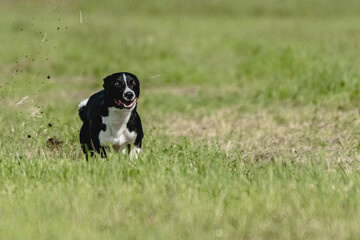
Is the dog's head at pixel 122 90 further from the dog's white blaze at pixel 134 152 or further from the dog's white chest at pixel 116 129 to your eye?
the dog's white blaze at pixel 134 152

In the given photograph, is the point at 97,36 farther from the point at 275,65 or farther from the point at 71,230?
the point at 71,230

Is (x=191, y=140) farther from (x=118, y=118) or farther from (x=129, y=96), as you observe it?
(x=129, y=96)

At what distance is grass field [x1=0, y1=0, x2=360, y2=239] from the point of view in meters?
4.39

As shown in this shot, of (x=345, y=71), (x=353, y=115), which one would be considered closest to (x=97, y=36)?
(x=345, y=71)

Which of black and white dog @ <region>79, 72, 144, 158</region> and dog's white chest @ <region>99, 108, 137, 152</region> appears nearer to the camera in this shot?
black and white dog @ <region>79, 72, 144, 158</region>

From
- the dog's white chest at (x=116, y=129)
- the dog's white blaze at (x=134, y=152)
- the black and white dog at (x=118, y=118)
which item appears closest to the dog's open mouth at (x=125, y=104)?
the black and white dog at (x=118, y=118)

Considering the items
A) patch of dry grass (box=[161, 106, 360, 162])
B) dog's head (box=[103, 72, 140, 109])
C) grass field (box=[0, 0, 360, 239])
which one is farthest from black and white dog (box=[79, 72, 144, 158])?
patch of dry grass (box=[161, 106, 360, 162])

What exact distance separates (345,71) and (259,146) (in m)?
4.26

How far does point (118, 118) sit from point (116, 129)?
11 cm

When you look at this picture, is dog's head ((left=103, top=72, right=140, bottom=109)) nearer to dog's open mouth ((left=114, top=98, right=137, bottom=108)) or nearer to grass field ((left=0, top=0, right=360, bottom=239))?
dog's open mouth ((left=114, top=98, right=137, bottom=108))

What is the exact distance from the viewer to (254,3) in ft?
99.3

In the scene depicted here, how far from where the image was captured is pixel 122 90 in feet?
19.8

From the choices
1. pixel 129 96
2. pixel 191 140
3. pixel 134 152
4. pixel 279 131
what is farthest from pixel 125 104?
pixel 279 131

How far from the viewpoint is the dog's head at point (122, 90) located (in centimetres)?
599
